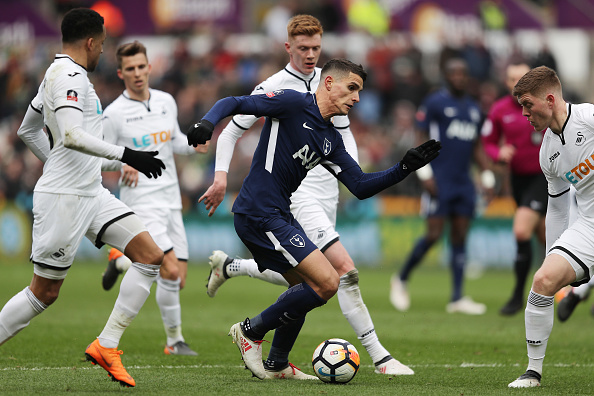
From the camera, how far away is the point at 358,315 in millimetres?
7566

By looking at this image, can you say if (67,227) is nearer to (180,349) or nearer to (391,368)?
(180,349)

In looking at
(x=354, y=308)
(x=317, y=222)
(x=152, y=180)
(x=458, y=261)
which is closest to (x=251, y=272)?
(x=317, y=222)

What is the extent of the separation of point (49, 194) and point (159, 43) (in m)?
21.2

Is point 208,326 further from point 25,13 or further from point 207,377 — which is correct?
point 25,13

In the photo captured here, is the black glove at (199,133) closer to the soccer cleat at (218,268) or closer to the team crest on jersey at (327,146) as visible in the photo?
the team crest on jersey at (327,146)

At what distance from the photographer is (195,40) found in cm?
2603

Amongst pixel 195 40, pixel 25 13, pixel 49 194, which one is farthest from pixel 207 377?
pixel 25 13

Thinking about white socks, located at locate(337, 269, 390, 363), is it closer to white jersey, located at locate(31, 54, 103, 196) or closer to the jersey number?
the jersey number

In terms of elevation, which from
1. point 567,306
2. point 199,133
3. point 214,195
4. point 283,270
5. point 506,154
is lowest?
point 567,306

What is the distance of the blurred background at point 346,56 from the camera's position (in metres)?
19.2

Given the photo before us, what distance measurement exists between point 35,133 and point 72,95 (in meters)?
0.81

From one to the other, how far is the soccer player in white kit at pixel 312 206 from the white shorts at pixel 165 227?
86cm

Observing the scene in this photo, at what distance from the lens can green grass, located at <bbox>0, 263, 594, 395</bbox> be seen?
6.63 metres

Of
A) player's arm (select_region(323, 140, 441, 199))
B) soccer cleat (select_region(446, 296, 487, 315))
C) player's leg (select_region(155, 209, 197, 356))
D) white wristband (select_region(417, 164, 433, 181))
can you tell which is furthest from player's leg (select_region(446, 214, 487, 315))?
player's arm (select_region(323, 140, 441, 199))
